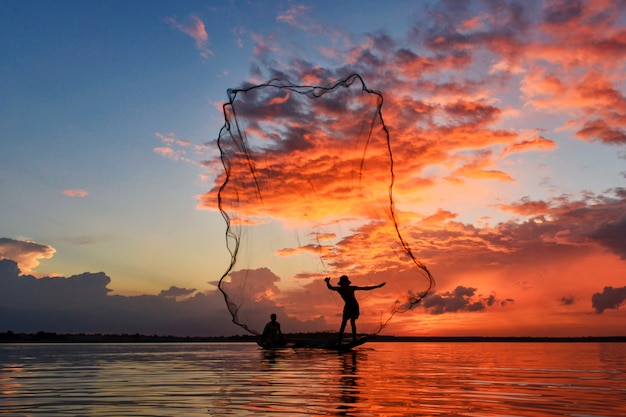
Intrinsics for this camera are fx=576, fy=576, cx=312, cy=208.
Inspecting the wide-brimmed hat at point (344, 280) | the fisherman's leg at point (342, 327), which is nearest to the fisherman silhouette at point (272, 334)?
the fisherman's leg at point (342, 327)

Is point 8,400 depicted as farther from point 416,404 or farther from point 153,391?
point 416,404

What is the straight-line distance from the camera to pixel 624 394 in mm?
14180

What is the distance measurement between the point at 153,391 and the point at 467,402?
753 cm

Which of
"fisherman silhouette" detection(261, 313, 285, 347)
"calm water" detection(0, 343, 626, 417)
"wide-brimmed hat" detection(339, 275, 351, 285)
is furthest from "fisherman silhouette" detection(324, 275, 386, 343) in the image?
"calm water" detection(0, 343, 626, 417)

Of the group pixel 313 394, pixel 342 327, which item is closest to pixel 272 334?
pixel 342 327

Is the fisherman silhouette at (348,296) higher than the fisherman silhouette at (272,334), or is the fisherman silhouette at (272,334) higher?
the fisherman silhouette at (348,296)

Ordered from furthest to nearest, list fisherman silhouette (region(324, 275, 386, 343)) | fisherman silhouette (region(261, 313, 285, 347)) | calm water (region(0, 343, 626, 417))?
1. fisherman silhouette (region(261, 313, 285, 347))
2. fisherman silhouette (region(324, 275, 386, 343))
3. calm water (region(0, 343, 626, 417))

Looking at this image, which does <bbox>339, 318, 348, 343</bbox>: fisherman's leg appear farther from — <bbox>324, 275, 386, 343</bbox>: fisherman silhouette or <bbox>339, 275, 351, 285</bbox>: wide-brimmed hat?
<bbox>339, 275, 351, 285</bbox>: wide-brimmed hat

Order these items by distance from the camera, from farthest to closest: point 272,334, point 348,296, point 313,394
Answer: point 272,334
point 348,296
point 313,394

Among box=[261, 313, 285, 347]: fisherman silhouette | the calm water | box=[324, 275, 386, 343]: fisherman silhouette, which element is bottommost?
the calm water

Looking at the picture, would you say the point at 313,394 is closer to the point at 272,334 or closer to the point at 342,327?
the point at 342,327

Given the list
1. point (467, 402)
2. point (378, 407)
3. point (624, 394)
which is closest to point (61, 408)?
point (378, 407)

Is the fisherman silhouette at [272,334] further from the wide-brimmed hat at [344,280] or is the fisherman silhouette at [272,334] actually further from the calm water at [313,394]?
the calm water at [313,394]

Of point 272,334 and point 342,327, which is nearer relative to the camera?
point 342,327
